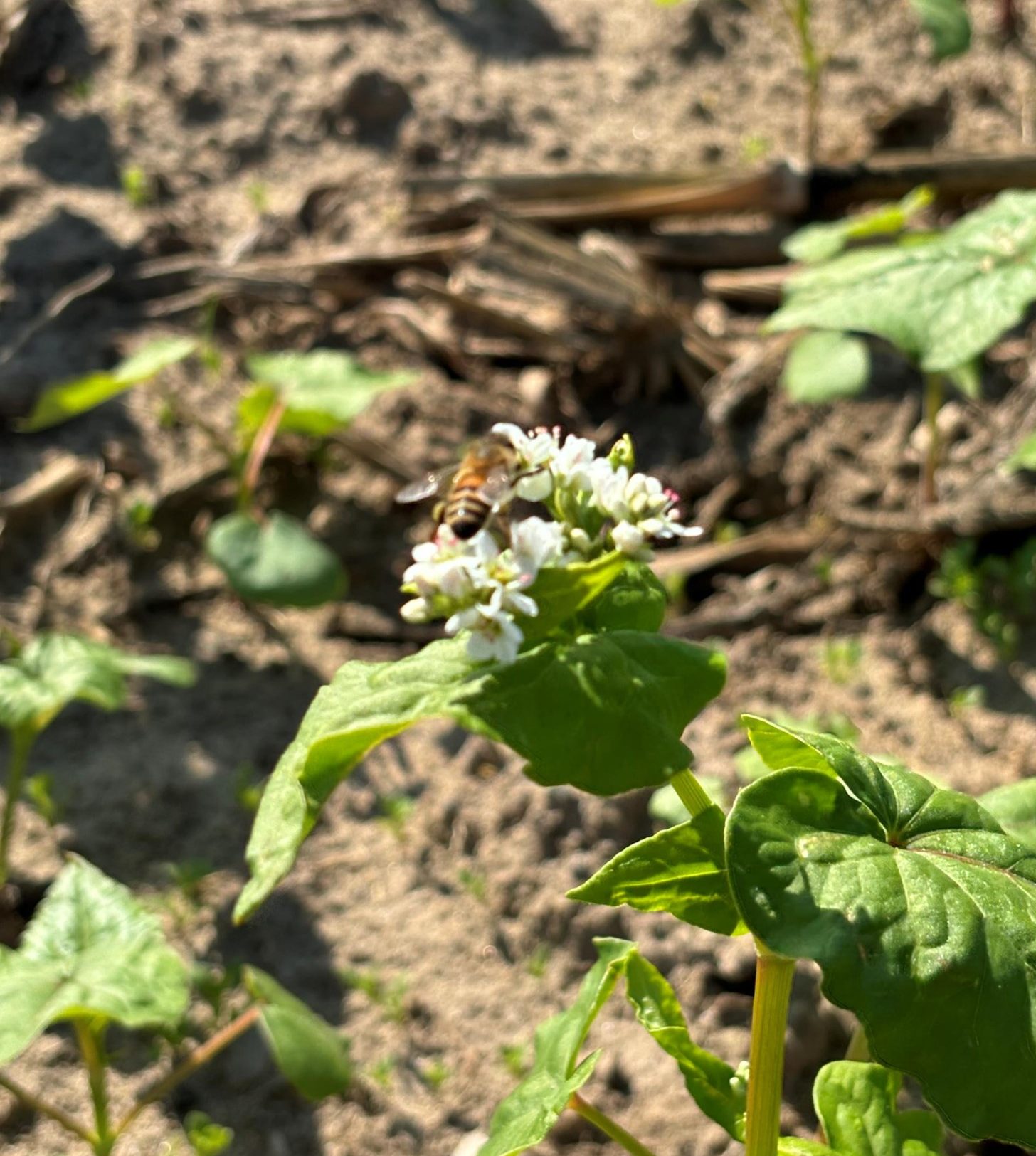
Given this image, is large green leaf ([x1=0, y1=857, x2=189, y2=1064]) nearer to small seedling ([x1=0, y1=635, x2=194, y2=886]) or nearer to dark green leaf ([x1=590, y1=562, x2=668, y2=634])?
small seedling ([x1=0, y1=635, x2=194, y2=886])

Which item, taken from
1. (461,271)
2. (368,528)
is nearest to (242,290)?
(461,271)

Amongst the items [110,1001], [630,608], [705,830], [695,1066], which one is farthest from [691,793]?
[110,1001]

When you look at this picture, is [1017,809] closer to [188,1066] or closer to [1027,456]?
[1027,456]

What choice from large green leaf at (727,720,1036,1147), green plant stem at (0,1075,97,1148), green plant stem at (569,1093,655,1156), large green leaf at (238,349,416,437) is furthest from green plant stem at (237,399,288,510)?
large green leaf at (727,720,1036,1147)

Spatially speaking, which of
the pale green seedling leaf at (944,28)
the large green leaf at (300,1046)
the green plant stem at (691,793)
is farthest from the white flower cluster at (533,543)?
the pale green seedling leaf at (944,28)

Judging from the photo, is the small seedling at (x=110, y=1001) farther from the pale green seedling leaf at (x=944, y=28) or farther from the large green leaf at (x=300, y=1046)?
the pale green seedling leaf at (x=944, y=28)

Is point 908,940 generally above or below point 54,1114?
above

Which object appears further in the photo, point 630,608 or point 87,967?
point 87,967
